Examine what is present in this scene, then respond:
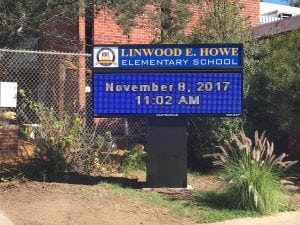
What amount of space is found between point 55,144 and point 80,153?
610 millimetres

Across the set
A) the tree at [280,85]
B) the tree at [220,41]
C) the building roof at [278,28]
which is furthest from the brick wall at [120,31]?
the tree at [280,85]

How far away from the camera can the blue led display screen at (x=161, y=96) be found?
1037 centimetres

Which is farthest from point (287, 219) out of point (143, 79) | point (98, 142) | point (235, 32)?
point (235, 32)

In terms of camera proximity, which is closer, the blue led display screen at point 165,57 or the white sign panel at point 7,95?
the blue led display screen at point 165,57

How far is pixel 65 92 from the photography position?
44.2 feet

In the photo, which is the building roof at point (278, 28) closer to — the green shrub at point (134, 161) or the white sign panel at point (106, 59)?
the green shrub at point (134, 161)

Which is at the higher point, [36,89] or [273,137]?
[36,89]

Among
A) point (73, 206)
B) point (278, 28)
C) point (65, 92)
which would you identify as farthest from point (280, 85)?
point (278, 28)

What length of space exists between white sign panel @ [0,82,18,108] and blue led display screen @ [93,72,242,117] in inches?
62.0

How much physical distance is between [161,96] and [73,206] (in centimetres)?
271

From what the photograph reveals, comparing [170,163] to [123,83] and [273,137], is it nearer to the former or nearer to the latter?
[123,83]

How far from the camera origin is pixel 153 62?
10.4 m

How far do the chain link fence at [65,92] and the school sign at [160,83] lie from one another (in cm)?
160

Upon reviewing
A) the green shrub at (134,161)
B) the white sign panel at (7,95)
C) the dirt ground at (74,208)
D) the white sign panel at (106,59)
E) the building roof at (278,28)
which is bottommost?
Result: the dirt ground at (74,208)
